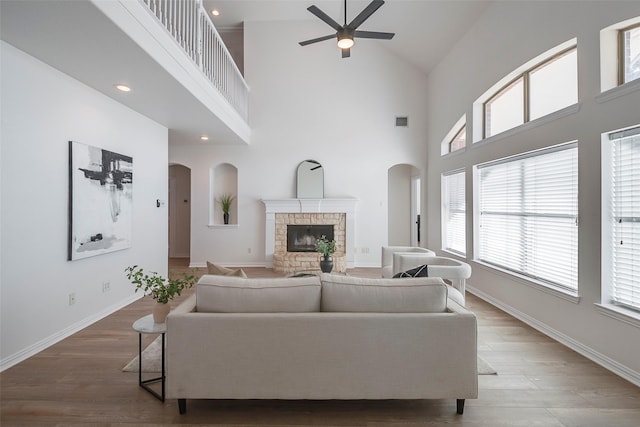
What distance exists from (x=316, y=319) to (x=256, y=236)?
17.4 ft

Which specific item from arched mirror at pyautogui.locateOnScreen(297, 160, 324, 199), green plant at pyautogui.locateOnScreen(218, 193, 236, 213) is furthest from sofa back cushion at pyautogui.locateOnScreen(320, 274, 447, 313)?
green plant at pyautogui.locateOnScreen(218, 193, 236, 213)

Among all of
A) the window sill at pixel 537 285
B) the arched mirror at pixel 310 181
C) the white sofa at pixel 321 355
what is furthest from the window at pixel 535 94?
the arched mirror at pixel 310 181

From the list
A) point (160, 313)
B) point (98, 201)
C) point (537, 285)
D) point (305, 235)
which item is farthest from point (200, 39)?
point (537, 285)

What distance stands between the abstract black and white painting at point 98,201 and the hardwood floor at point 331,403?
116 centimetres

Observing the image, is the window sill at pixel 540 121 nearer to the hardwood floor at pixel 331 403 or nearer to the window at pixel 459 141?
the window at pixel 459 141

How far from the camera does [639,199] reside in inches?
96.4

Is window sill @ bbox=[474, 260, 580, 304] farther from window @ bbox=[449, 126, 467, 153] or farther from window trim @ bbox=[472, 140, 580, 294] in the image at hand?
window @ bbox=[449, 126, 467, 153]

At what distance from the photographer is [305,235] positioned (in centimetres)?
700

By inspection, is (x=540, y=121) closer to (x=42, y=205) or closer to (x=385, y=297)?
(x=385, y=297)

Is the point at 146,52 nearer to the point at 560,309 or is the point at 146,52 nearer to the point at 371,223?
the point at 560,309

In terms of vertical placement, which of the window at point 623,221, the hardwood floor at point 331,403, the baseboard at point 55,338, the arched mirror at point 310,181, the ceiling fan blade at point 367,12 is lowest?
the hardwood floor at point 331,403

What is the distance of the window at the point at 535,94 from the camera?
322cm

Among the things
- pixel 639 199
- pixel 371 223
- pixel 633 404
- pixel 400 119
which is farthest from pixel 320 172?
pixel 633 404

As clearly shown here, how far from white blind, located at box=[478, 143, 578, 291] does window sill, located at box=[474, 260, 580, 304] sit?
8cm
